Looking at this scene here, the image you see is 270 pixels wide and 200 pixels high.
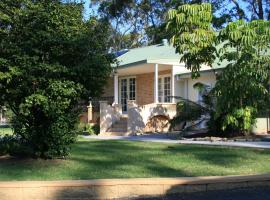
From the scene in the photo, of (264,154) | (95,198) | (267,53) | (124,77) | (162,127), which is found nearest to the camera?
(95,198)

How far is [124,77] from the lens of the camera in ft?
98.8

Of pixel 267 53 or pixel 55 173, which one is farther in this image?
pixel 267 53

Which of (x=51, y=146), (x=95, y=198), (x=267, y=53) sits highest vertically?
(x=267, y=53)

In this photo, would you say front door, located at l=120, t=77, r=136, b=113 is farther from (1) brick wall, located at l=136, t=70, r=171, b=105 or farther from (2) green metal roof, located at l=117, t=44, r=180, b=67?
(2) green metal roof, located at l=117, t=44, r=180, b=67

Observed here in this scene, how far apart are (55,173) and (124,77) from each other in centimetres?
1995

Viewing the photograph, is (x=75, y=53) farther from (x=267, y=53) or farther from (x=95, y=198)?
(x=267, y=53)

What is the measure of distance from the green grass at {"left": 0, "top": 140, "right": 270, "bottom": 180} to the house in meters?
6.59

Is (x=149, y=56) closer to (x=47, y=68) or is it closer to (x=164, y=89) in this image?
(x=164, y=89)

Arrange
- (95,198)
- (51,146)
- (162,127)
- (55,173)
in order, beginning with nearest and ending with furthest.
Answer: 1. (95,198)
2. (55,173)
3. (51,146)
4. (162,127)

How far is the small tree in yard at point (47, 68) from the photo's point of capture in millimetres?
10984

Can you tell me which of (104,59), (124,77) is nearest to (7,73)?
(104,59)

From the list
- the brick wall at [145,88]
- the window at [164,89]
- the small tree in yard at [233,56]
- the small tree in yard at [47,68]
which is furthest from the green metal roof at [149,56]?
the small tree in yard at [47,68]

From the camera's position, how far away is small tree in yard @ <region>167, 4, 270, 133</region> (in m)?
16.7

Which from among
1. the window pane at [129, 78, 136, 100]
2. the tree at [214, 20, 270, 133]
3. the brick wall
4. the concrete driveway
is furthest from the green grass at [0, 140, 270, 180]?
the window pane at [129, 78, 136, 100]
